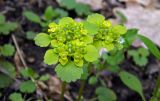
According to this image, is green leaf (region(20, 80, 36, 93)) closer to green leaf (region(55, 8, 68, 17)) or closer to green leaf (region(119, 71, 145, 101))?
green leaf (region(119, 71, 145, 101))

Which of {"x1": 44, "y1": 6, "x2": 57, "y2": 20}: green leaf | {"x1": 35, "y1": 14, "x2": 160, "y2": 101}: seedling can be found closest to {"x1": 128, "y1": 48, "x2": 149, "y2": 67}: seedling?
{"x1": 44, "y1": 6, "x2": 57, "y2": 20}: green leaf

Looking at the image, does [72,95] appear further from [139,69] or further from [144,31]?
[144,31]

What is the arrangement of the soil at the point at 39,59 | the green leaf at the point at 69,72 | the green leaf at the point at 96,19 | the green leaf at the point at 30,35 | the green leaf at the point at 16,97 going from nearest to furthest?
1. the green leaf at the point at 69,72
2. the green leaf at the point at 96,19
3. the green leaf at the point at 16,97
4. the soil at the point at 39,59
5. the green leaf at the point at 30,35

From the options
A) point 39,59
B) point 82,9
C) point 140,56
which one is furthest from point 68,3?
point 140,56

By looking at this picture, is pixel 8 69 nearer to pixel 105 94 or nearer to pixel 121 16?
pixel 105 94

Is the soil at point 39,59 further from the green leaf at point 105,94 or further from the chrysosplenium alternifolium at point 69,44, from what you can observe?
the chrysosplenium alternifolium at point 69,44

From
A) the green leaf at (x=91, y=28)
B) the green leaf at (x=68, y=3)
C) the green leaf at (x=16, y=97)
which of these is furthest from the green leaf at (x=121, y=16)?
the green leaf at (x=91, y=28)
